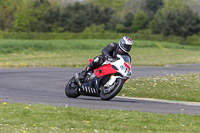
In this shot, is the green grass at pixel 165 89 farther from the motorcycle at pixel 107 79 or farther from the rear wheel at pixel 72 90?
the motorcycle at pixel 107 79

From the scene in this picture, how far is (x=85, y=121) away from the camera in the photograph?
9391 mm

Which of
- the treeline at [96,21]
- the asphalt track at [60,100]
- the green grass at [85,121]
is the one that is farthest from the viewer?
the treeline at [96,21]

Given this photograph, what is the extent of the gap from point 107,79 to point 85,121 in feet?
12.6

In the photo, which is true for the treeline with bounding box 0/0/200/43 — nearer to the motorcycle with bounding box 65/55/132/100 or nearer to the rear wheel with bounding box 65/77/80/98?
the rear wheel with bounding box 65/77/80/98

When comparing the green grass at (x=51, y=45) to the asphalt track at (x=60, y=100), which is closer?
the asphalt track at (x=60, y=100)

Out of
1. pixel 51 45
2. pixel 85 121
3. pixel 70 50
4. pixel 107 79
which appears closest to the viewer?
pixel 85 121

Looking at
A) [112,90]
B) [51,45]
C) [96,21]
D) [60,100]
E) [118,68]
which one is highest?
[96,21]

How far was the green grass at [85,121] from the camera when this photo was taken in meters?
8.59

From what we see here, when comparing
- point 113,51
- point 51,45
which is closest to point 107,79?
point 113,51

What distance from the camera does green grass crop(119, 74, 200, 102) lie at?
15.1m

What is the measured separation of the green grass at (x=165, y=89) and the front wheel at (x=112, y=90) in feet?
8.64

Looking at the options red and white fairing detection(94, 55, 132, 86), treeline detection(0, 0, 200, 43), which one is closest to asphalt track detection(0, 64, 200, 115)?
red and white fairing detection(94, 55, 132, 86)

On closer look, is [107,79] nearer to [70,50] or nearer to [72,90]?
[72,90]

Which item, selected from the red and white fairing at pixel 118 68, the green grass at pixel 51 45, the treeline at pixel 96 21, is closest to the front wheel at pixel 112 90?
the red and white fairing at pixel 118 68
